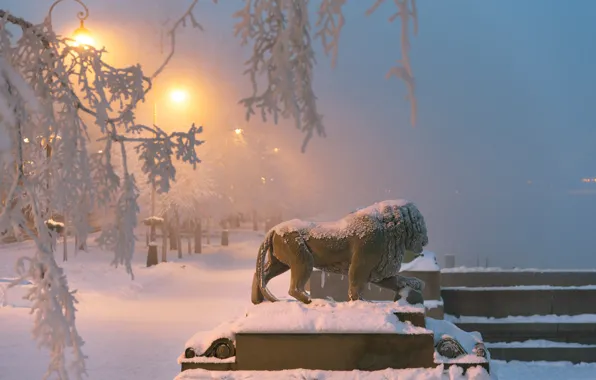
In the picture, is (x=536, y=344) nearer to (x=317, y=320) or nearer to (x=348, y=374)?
(x=348, y=374)

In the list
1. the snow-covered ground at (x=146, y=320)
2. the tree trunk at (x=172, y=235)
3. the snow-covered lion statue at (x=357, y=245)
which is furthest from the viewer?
the tree trunk at (x=172, y=235)

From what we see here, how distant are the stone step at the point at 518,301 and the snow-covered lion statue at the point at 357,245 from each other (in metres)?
5.19

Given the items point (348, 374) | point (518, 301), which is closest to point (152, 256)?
point (518, 301)

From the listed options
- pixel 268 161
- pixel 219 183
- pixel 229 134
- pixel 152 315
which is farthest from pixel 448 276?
pixel 268 161

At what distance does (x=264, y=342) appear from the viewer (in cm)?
536

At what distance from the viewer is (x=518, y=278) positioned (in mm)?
12180

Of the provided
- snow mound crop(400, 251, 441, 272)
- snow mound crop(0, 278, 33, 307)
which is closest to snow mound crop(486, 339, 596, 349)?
snow mound crop(400, 251, 441, 272)

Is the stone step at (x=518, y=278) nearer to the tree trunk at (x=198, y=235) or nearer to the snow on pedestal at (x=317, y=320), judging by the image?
the snow on pedestal at (x=317, y=320)

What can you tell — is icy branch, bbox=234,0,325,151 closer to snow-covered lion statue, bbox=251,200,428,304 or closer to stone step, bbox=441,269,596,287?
snow-covered lion statue, bbox=251,200,428,304

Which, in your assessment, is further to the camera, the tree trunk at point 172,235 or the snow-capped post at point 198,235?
the tree trunk at point 172,235

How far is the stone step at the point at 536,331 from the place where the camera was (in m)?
10.2

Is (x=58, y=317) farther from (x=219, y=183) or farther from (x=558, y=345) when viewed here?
(x=219, y=183)

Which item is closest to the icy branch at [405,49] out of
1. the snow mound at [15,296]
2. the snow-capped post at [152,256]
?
the snow mound at [15,296]

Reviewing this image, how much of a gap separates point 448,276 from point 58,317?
33.7 ft
